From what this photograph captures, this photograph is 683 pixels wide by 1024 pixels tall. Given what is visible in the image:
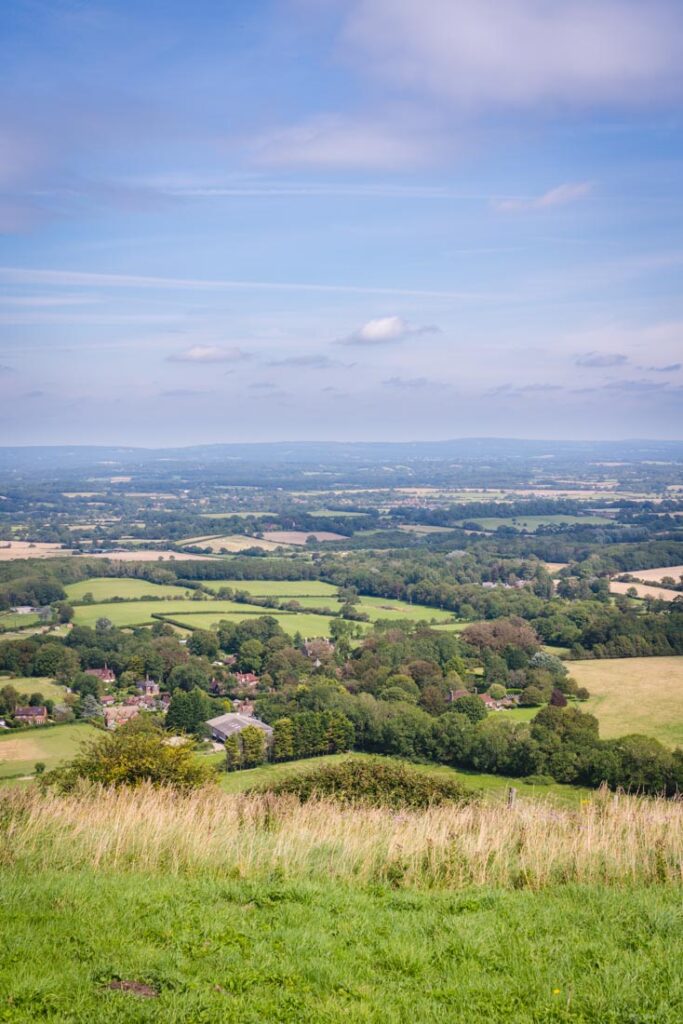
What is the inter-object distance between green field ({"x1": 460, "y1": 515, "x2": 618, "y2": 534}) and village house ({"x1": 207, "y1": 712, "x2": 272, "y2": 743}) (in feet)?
266

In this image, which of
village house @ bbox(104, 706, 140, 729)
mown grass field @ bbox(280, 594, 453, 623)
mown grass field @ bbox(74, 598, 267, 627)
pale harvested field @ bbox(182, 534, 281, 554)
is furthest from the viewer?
→ pale harvested field @ bbox(182, 534, 281, 554)

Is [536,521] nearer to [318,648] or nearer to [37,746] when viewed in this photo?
[318,648]

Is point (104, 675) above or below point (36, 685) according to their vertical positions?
below

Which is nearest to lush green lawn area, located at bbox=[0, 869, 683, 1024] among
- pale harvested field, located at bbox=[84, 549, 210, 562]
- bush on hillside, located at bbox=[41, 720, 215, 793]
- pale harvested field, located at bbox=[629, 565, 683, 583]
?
bush on hillside, located at bbox=[41, 720, 215, 793]

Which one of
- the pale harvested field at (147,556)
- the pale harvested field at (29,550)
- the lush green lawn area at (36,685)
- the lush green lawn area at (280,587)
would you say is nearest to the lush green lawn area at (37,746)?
the lush green lawn area at (36,685)

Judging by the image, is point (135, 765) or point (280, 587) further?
point (280, 587)

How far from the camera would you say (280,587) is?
74.6m

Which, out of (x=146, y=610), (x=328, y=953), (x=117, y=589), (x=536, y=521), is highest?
(x=328, y=953)

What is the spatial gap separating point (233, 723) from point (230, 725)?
0.33m

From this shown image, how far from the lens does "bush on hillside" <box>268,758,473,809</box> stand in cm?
1573

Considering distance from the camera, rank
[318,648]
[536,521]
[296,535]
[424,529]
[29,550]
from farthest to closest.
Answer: [536,521] → [424,529] → [296,535] → [29,550] → [318,648]

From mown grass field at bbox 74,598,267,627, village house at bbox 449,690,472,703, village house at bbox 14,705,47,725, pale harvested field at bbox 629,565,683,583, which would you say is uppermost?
pale harvested field at bbox 629,565,683,583

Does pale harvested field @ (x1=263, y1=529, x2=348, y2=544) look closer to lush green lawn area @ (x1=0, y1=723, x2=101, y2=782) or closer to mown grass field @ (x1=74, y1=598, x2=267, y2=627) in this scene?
mown grass field @ (x1=74, y1=598, x2=267, y2=627)

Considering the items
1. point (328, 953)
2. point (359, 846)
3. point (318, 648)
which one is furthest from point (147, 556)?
point (328, 953)
